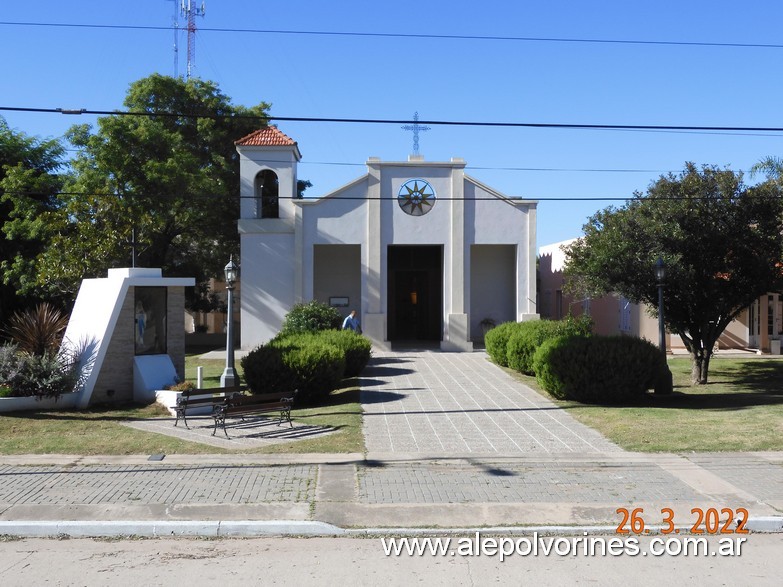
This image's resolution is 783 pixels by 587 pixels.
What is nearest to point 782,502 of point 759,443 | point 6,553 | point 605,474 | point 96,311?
point 605,474

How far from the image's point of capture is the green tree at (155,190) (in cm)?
2072

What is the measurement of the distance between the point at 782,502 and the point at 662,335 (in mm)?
8708

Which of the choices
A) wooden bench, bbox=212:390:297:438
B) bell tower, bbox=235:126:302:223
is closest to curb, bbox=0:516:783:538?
wooden bench, bbox=212:390:297:438

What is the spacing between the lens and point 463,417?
1336cm

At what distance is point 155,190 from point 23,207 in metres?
4.72

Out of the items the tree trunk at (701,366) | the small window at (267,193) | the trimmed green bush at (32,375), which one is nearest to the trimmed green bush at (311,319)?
the small window at (267,193)

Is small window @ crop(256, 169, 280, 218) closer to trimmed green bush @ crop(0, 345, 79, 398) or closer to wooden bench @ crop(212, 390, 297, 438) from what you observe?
trimmed green bush @ crop(0, 345, 79, 398)

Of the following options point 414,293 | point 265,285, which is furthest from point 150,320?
point 414,293

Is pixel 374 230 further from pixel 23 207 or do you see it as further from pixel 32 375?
pixel 32 375

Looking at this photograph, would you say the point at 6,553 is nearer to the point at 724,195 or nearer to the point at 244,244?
the point at 724,195

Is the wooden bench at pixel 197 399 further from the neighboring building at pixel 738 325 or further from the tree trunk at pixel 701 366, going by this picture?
the neighboring building at pixel 738 325

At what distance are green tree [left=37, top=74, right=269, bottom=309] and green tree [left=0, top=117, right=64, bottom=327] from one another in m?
1.06

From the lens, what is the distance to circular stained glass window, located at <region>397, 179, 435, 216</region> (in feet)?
89.8

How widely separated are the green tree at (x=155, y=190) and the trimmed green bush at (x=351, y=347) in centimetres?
572
